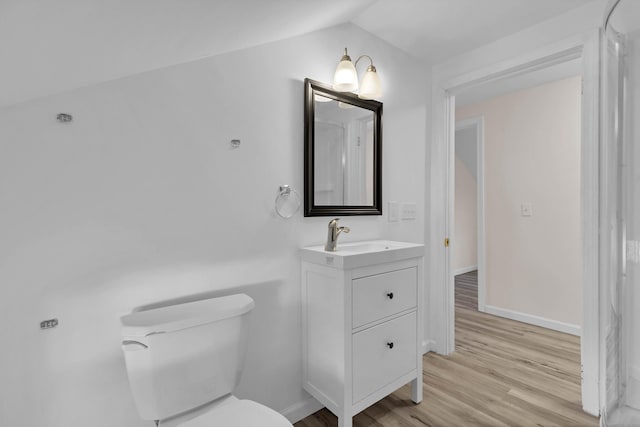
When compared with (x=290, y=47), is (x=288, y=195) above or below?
below

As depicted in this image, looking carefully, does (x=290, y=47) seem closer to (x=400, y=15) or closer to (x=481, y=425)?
(x=400, y=15)

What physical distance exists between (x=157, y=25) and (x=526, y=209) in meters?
3.37

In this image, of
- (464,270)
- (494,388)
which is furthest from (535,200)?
(464,270)

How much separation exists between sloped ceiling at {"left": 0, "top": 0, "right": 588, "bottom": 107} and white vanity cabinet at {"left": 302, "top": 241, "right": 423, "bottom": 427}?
3.25 feet

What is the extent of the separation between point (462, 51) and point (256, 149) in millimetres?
1745

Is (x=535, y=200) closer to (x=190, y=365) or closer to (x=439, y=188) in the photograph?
(x=439, y=188)

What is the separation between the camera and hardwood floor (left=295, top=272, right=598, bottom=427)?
63.2 inches

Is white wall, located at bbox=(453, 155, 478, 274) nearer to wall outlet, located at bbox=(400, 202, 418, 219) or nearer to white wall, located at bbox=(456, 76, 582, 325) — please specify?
white wall, located at bbox=(456, 76, 582, 325)

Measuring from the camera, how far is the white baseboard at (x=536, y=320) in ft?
8.99

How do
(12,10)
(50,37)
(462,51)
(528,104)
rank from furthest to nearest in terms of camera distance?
(528,104), (462,51), (50,37), (12,10)

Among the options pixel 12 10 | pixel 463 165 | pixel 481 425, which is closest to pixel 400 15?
pixel 12 10

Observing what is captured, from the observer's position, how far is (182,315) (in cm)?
108

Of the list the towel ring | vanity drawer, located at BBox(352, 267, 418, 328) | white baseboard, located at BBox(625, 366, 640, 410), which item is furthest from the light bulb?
white baseboard, located at BBox(625, 366, 640, 410)

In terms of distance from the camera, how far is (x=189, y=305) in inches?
46.6
